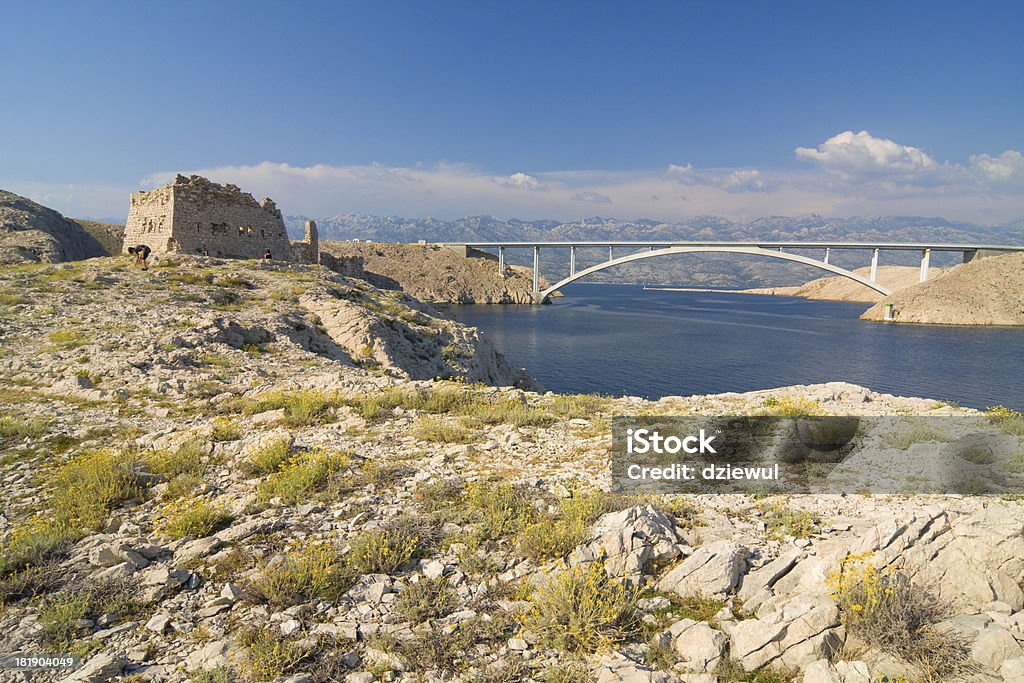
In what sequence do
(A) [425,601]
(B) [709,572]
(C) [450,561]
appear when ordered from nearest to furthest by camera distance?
(A) [425,601], (B) [709,572], (C) [450,561]

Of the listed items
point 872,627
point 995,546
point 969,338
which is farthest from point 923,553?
point 969,338

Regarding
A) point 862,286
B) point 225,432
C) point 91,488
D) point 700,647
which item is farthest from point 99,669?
point 862,286

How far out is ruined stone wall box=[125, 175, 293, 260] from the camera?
2497cm

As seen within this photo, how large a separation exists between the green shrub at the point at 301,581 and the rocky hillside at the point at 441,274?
116 metres

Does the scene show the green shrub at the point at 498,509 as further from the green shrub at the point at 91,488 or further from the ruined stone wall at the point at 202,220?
the ruined stone wall at the point at 202,220

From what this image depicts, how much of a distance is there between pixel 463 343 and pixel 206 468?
14.6 m

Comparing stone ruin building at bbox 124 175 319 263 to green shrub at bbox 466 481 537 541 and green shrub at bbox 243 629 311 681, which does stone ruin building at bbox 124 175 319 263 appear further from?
green shrub at bbox 243 629 311 681

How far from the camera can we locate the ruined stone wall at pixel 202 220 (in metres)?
25.0

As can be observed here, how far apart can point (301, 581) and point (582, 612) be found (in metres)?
2.68

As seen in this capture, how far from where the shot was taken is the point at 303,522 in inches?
231

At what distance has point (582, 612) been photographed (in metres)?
4.29

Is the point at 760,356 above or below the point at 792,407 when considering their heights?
below

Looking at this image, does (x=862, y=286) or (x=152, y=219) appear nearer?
(x=152, y=219)

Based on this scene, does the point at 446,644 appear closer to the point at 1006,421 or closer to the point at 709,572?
the point at 709,572
